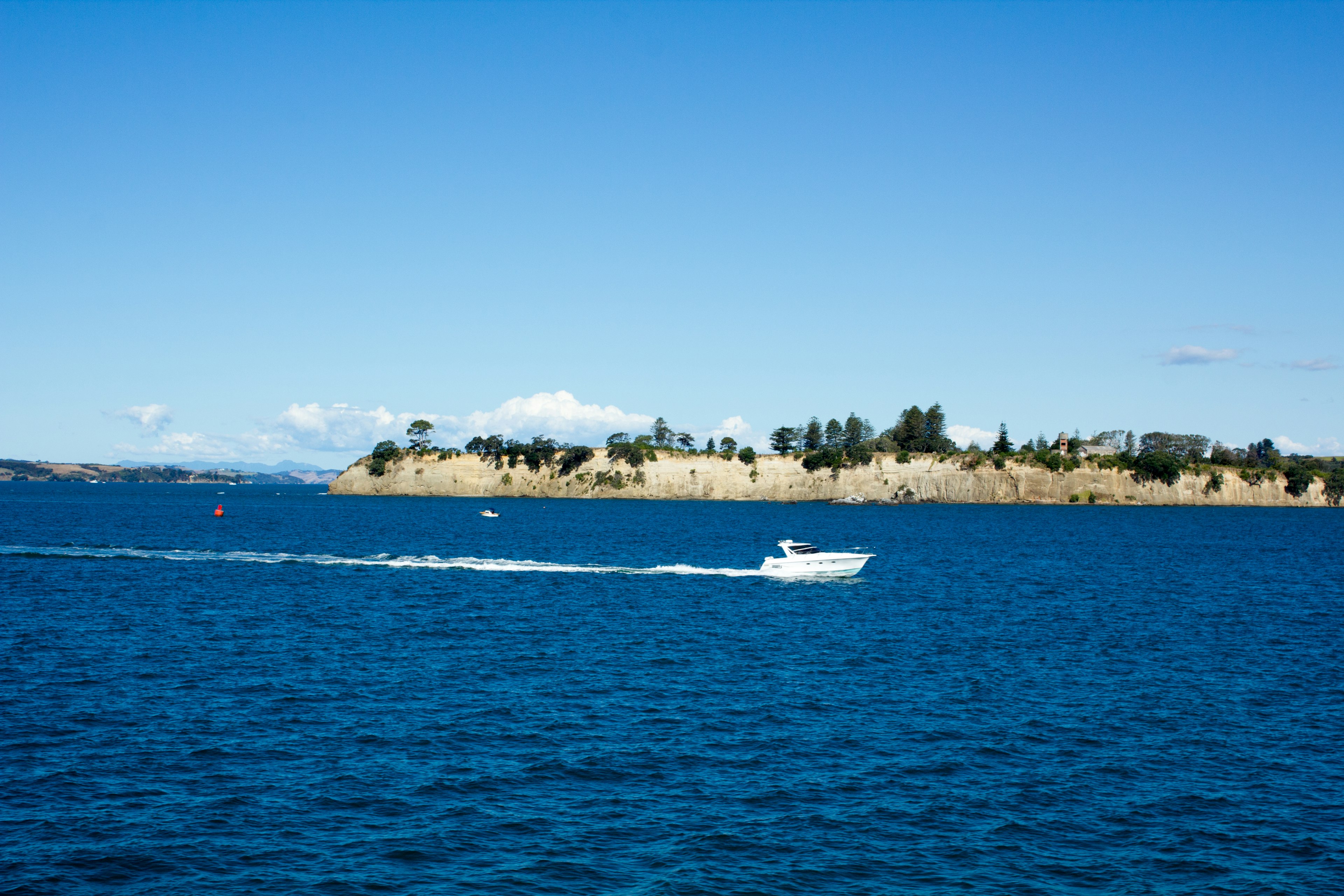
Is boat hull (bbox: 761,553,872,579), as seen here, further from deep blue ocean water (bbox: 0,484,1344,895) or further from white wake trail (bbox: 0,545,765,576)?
white wake trail (bbox: 0,545,765,576)

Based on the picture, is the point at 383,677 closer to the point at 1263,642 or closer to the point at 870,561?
the point at 1263,642

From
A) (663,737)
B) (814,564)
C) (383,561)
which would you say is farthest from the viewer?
(383,561)

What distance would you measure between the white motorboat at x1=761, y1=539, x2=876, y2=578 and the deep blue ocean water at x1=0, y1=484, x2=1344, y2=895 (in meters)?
1.41

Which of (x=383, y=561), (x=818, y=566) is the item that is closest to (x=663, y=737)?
(x=818, y=566)

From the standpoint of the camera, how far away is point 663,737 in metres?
29.5

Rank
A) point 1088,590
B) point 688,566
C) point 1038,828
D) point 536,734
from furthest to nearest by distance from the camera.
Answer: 1. point 688,566
2. point 1088,590
3. point 536,734
4. point 1038,828

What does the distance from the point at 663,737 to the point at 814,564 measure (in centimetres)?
3988

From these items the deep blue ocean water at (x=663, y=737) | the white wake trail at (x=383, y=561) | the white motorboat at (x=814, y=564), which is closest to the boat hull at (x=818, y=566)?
the white motorboat at (x=814, y=564)

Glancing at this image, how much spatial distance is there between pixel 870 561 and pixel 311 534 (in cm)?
6662

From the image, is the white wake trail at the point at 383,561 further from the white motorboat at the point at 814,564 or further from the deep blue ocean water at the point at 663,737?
the deep blue ocean water at the point at 663,737

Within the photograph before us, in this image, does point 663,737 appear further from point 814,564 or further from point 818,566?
point 818,566

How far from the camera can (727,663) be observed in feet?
133

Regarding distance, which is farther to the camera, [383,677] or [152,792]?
[383,677]

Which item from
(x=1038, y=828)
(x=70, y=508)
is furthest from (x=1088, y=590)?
(x=70, y=508)
